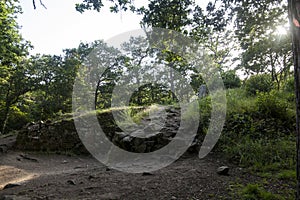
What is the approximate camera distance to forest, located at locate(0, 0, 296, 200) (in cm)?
397

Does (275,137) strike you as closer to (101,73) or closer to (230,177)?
(230,177)

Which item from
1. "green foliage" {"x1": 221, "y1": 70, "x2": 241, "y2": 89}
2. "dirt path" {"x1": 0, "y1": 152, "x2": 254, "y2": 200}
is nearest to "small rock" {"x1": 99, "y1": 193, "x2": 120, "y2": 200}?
"dirt path" {"x1": 0, "y1": 152, "x2": 254, "y2": 200}

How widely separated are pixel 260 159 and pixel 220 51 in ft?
72.6

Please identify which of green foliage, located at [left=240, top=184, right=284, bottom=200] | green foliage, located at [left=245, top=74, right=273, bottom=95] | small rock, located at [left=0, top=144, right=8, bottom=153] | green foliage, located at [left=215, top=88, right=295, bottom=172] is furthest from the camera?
green foliage, located at [left=245, top=74, right=273, bottom=95]

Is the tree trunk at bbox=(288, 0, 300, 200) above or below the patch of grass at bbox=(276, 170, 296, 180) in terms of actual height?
above

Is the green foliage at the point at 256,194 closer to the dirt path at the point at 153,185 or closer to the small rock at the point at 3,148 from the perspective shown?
the dirt path at the point at 153,185

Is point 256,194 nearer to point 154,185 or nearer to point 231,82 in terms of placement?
point 154,185

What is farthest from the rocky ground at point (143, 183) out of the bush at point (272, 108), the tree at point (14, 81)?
the tree at point (14, 81)

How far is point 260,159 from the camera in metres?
4.04

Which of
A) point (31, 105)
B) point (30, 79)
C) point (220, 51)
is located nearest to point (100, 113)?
point (30, 79)

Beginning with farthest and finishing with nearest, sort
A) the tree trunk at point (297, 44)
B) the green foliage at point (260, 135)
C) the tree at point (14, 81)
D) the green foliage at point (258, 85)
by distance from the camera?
the tree at point (14, 81) → the green foliage at point (258, 85) → the green foliage at point (260, 135) → the tree trunk at point (297, 44)

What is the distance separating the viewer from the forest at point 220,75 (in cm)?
397

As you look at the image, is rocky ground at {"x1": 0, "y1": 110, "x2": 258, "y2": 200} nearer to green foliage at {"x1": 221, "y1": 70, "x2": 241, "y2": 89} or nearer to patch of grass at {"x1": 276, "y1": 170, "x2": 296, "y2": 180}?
patch of grass at {"x1": 276, "y1": 170, "x2": 296, "y2": 180}

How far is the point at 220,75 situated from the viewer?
1303 cm
